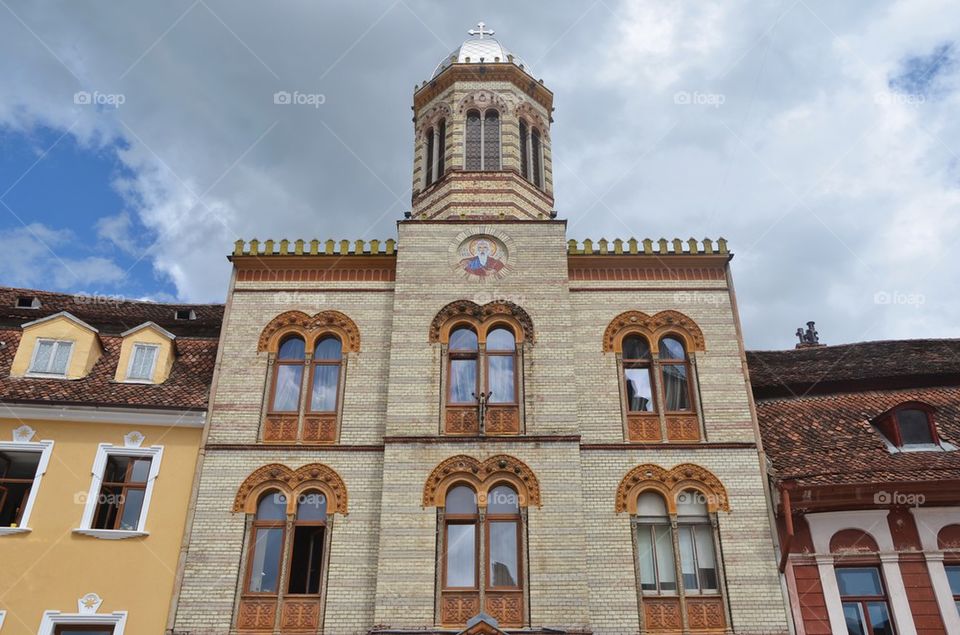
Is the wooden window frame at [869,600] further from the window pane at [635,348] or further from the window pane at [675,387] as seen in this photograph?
the window pane at [635,348]

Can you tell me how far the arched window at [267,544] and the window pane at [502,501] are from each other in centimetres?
439

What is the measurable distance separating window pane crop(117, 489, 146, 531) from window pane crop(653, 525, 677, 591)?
1087 cm

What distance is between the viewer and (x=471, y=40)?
2652cm

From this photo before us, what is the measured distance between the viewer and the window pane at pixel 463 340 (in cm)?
1912

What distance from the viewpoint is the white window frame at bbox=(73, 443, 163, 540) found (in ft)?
55.0

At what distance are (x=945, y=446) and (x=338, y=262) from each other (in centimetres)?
1455

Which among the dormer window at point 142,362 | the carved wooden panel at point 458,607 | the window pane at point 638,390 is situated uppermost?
the dormer window at point 142,362

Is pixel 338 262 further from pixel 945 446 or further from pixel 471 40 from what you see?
pixel 945 446

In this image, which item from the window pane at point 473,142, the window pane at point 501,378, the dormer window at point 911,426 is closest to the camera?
the dormer window at point 911,426

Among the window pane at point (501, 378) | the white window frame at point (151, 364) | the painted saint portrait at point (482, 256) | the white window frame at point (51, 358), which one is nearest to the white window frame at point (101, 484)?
the white window frame at point (151, 364)

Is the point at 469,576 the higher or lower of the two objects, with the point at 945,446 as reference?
lower

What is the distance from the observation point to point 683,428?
1833 cm

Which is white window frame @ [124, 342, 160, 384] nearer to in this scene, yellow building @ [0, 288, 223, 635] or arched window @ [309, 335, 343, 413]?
yellow building @ [0, 288, 223, 635]

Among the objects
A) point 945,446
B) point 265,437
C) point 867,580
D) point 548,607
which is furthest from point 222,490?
point 945,446
